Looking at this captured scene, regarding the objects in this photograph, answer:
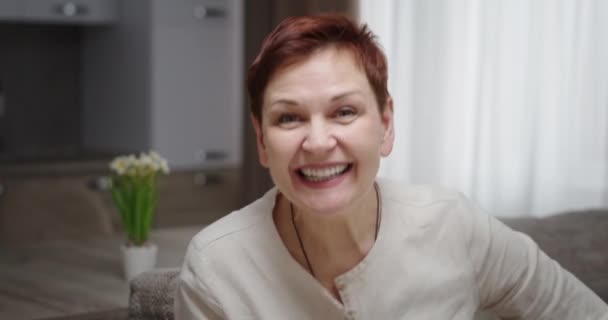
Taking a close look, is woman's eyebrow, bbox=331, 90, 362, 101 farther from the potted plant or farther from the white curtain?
the white curtain

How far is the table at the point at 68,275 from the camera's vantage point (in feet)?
7.77

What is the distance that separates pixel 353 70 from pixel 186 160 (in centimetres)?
379

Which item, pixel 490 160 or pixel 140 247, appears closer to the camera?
pixel 140 247

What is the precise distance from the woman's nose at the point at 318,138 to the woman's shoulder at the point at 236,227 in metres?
0.22

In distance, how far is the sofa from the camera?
1890 mm

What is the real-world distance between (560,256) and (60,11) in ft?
11.3

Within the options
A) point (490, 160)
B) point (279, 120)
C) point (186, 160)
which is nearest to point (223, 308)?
point (279, 120)

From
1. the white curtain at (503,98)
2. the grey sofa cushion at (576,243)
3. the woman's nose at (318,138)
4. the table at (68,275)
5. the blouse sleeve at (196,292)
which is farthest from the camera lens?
the white curtain at (503,98)

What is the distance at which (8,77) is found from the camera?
522 cm

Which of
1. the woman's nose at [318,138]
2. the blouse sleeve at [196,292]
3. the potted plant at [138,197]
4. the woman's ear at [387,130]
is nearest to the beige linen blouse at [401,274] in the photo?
the blouse sleeve at [196,292]

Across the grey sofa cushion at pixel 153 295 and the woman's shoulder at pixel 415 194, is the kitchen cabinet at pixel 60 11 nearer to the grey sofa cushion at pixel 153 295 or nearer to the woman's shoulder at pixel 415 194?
the grey sofa cushion at pixel 153 295

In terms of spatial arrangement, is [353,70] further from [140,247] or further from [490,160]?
[490,160]

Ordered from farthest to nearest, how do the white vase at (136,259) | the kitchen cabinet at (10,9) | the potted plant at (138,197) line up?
the kitchen cabinet at (10,9), the potted plant at (138,197), the white vase at (136,259)

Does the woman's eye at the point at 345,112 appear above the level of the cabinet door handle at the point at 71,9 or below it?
below
